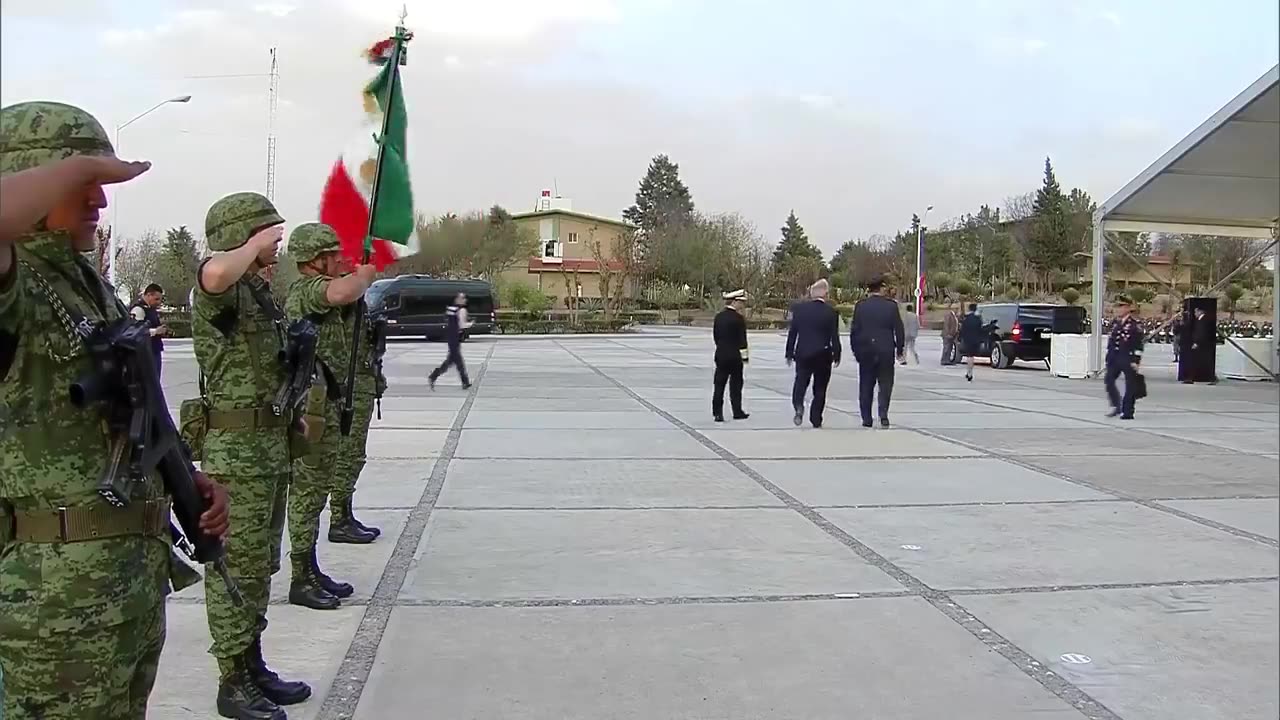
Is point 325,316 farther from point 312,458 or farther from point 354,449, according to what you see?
point 354,449

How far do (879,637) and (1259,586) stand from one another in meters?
2.20

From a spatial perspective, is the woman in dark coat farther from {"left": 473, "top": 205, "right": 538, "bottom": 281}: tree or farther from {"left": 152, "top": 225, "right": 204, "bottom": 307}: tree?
{"left": 473, "top": 205, "right": 538, "bottom": 281}: tree

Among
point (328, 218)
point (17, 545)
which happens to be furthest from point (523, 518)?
point (17, 545)

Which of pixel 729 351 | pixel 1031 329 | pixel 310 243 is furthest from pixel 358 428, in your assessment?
pixel 1031 329

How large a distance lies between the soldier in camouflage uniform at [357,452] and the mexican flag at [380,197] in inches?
27.6

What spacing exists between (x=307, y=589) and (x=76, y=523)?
9.04 feet

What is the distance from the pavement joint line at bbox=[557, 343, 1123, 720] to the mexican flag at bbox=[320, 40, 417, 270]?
3.12 metres

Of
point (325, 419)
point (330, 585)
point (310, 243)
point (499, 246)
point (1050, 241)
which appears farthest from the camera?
point (1050, 241)

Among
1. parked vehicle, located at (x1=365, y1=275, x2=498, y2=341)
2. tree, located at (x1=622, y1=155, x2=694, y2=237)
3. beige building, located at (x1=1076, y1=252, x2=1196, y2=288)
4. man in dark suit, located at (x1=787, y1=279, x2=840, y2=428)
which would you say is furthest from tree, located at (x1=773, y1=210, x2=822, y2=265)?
man in dark suit, located at (x1=787, y1=279, x2=840, y2=428)

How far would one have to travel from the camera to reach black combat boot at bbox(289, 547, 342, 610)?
16.0 ft

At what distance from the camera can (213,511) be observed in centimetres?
257

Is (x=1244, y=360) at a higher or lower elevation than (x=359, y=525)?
higher

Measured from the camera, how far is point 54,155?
2.22 metres

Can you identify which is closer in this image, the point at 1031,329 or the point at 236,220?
the point at 236,220
